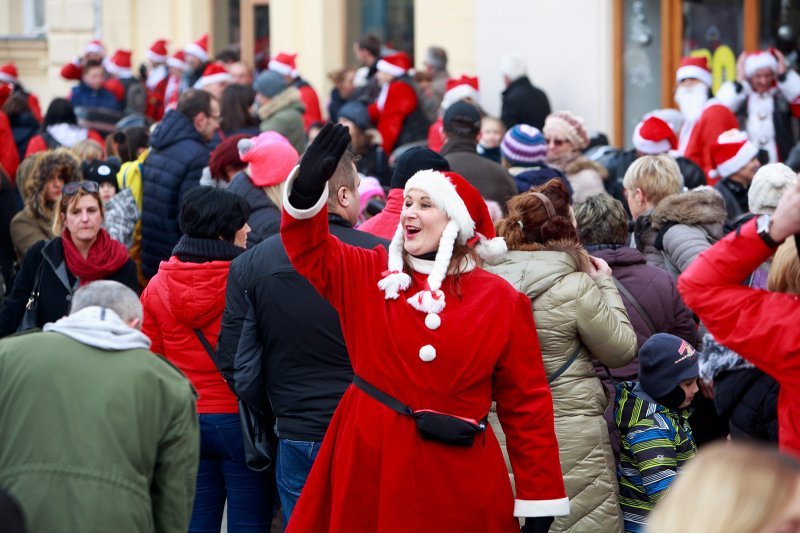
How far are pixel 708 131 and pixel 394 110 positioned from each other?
127 inches

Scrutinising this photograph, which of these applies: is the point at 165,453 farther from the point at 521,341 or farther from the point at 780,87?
the point at 780,87

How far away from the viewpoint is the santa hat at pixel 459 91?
1220 centimetres

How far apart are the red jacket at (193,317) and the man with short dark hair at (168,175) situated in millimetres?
2573

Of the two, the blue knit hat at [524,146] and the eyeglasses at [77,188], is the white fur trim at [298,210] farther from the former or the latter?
the blue knit hat at [524,146]

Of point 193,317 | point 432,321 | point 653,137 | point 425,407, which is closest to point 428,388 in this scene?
point 425,407

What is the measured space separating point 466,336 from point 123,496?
3.88 feet

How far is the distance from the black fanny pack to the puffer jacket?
103cm

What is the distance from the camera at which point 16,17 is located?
2273cm

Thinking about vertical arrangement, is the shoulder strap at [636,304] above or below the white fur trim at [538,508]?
above

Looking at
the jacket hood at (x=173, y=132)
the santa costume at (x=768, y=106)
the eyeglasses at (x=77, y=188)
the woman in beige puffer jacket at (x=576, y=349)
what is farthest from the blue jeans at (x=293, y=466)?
the santa costume at (x=768, y=106)

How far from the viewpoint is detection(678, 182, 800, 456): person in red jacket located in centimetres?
397

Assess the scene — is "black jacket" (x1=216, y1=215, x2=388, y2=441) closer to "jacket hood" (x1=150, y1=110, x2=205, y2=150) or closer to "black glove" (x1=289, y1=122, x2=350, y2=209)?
"black glove" (x1=289, y1=122, x2=350, y2=209)

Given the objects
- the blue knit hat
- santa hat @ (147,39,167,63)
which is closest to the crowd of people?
the blue knit hat

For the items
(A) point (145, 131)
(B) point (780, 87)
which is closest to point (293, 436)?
(A) point (145, 131)
